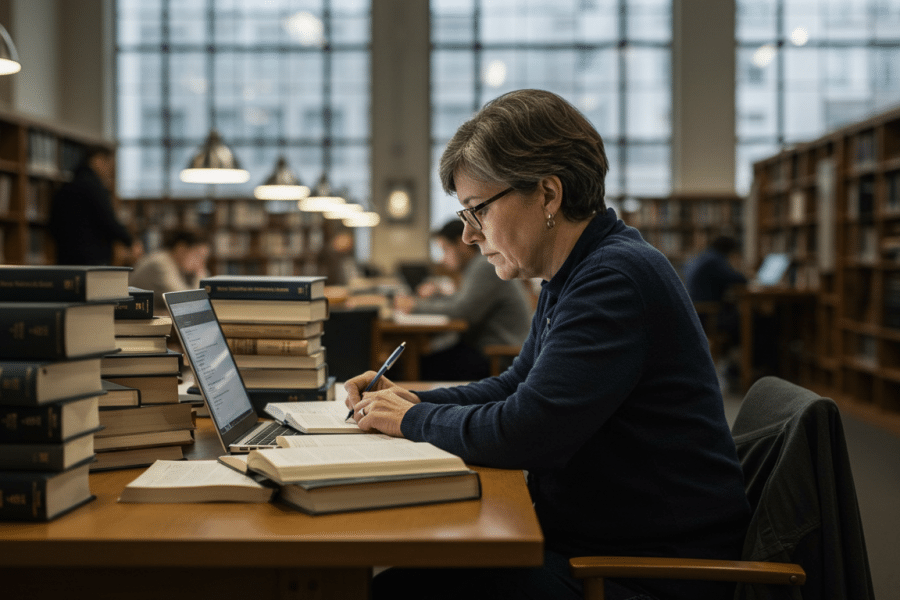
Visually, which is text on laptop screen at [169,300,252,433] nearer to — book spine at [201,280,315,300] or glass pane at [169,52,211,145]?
book spine at [201,280,315,300]

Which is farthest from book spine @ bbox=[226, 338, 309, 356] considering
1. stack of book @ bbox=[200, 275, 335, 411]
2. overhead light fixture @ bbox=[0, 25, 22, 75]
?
overhead light fixture @ bbox=[0, 25, 22, 75]

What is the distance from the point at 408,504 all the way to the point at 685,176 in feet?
33.7

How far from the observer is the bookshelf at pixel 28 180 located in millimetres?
6098

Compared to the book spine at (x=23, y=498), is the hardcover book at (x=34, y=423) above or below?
above

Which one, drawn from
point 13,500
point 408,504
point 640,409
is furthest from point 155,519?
point 640,409

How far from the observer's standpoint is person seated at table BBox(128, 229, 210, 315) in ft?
16.9

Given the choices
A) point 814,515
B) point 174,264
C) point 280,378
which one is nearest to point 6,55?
point 280,378

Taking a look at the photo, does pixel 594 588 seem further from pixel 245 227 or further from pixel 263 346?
pixel 245 227

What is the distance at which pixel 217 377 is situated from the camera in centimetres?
144

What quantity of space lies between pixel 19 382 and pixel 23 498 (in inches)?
5.8

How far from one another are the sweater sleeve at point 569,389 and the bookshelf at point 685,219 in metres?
9.33

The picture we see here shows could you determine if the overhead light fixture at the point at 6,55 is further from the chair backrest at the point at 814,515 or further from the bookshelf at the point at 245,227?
the bookshelf at the point at 245,227

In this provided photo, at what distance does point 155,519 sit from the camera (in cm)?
98

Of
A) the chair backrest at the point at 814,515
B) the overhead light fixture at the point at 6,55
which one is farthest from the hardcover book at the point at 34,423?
the overhead light fixture at the point at 6,55
